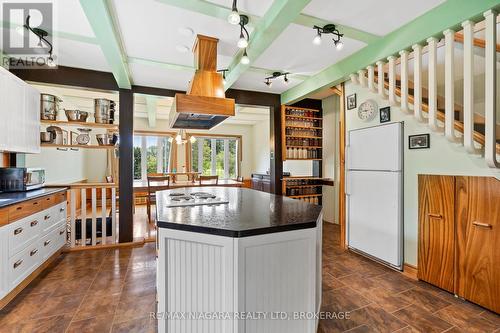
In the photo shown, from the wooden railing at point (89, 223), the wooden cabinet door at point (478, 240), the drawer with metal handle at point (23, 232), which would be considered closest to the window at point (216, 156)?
the wooden railing at point (89, 223)

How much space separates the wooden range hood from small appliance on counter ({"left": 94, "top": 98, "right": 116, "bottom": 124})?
1516 millimetres

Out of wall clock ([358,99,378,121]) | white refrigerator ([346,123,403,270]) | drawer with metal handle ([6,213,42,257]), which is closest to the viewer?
drawer with metal handle ([6,213,42,257])

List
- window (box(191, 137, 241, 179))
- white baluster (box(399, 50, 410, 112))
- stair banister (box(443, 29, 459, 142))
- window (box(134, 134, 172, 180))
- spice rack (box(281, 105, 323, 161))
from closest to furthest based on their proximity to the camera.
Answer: stair banister (box(443, 29, 459, 142)), white baluster (box(399, 50, 410, 112)), spice rack (box(281, 105, 323, 161)), window (box(134, 134, 172, 180)), window (box(191, 137, 241, 179))

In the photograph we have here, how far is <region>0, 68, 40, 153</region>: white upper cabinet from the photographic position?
2.50m

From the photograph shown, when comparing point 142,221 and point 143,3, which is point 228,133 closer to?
point 142,221

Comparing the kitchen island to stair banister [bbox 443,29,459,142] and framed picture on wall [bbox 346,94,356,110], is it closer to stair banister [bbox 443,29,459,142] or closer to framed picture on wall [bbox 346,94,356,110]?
stair banister [bbox 443,29,459,142]

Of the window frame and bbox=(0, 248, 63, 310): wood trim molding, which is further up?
the window frame

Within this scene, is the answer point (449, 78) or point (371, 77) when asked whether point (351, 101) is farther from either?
point (449, 78)

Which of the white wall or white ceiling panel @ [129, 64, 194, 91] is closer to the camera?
the white wall

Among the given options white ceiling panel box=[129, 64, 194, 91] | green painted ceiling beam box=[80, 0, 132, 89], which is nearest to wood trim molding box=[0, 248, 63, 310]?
green painted ceiling beam box=[80, 0, 132, 89]

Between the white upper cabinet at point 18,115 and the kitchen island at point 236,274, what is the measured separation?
2377 millimetres

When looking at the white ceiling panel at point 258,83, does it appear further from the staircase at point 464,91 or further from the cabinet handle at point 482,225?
the cabinet handle at point 482,225

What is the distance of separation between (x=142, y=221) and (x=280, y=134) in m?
3.38

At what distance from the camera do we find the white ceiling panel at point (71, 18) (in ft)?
6.50
